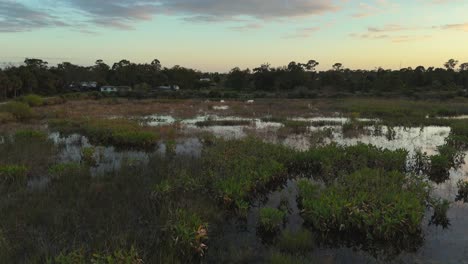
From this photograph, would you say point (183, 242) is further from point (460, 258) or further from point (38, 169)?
point (38, 169)

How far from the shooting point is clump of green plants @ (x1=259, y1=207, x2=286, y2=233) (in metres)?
8.46

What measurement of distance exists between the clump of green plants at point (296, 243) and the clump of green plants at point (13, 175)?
776 cm

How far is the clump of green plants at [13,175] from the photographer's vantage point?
443 inches

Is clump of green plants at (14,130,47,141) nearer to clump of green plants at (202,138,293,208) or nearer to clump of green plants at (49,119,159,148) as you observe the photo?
clump of green plants at (49,119,159,148)

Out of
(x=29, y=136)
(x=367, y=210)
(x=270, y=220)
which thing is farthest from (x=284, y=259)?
(x=29, y=136)

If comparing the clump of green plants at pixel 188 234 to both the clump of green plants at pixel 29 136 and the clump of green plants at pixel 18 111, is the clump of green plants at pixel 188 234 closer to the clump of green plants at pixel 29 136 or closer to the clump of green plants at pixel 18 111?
the clump of green plants at pixel 29 136

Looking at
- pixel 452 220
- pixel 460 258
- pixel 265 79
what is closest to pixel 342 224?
pixel 460 258

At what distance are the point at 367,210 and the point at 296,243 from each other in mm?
2010

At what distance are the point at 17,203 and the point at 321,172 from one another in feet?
29.3

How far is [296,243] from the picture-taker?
7594mm

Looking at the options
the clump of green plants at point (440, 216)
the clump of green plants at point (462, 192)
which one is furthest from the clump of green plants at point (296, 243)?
the clump of green plants at point (462, 192)

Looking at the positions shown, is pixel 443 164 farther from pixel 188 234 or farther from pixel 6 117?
pixel 6 117

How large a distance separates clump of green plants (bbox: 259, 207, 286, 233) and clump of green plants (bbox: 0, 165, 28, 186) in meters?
7.09

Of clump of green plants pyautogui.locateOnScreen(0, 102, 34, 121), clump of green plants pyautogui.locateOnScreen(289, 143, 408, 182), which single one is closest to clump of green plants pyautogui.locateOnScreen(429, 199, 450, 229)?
clump of green plants pyautogui.locateOnScreen(289, 143, 408, 182)
